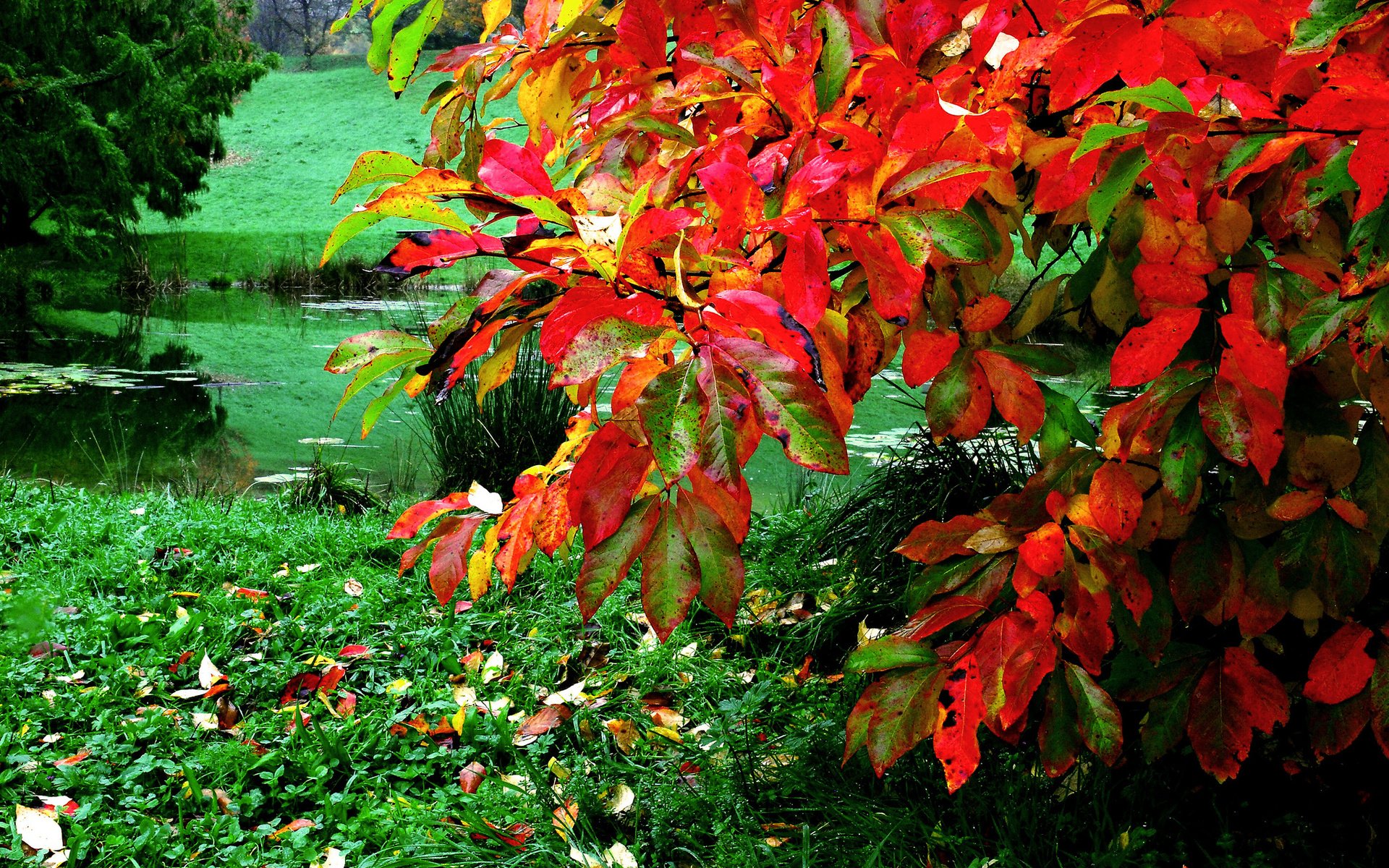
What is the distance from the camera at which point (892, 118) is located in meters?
0.92

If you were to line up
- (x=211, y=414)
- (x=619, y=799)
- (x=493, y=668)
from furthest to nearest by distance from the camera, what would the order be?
(x=211, y=414) → (x=493, y=668) → (x=619, y=799)

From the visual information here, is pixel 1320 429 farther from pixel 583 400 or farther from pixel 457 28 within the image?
pixel 457 28

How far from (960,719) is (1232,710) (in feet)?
1.19

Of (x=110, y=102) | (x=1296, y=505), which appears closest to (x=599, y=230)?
(x=1296, y=505)

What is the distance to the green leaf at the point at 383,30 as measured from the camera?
3.27 feet

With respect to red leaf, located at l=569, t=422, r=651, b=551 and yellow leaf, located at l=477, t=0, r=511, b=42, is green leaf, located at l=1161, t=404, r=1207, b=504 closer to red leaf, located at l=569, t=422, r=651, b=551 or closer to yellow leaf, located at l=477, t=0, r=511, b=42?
red leaf, located at l=569, t=422, r=651, b=551

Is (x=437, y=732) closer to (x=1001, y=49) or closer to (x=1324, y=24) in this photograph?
(x=1001, y=49)

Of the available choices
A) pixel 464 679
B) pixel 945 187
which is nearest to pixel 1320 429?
pixel 945 187

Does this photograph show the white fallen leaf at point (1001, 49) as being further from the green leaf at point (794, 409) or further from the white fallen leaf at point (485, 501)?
the white fallen leaf at point (485, 501)

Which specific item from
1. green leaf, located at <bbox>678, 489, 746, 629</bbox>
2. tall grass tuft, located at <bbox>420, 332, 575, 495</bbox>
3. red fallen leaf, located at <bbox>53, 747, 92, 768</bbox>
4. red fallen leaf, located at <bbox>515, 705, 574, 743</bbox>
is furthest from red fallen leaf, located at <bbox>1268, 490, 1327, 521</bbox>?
tall grass tuft, located at <bbox>420, 332, 575, 495</bbox>

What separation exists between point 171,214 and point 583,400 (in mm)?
16013

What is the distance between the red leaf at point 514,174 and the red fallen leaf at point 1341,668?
0.99m

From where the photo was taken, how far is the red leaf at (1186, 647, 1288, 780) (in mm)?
1100

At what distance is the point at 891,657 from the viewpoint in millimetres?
1029
